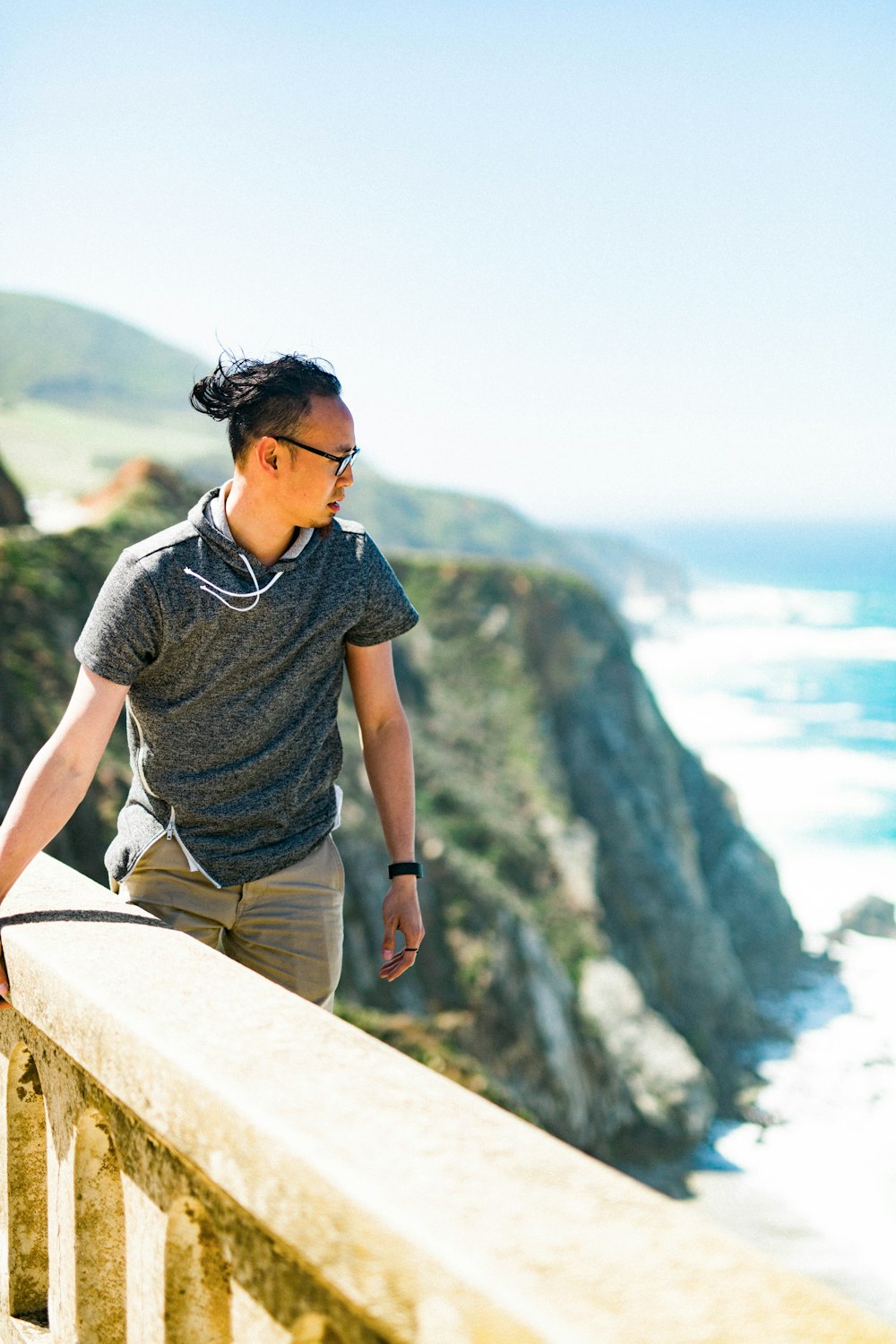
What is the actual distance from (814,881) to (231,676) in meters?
41.4

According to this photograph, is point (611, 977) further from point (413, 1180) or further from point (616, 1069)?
point (413, 1180)

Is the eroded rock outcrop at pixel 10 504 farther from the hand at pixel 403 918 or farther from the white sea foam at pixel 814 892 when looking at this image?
the hand at pixel 403 918

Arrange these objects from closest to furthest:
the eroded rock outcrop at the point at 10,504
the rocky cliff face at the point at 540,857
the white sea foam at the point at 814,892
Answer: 1. the rocky cliff face at the point at 540,857
2. the white sea foam at the point at 814,892
3. the eroded rock outcrop at the point at 10,504

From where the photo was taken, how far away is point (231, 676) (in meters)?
Result: 3.03

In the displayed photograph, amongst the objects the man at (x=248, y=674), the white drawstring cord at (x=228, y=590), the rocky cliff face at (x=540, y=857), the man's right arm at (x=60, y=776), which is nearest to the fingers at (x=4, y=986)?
the man's right arm at (x=60, y=776)

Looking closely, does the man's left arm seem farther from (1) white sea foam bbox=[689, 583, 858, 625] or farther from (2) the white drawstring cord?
(1) white sea foam bbox=[689, 583, 858, 625]

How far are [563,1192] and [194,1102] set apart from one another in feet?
1.85

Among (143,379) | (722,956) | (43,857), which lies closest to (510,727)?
(722,956)

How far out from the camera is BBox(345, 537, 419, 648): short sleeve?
319 centimetres

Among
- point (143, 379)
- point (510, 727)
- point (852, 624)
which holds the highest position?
point (143, 379)

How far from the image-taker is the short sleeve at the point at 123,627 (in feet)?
9.37

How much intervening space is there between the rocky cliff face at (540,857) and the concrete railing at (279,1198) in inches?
460

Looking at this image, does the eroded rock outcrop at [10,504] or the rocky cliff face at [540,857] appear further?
the eroded rock outcrop at [10,504]

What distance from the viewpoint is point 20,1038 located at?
248cm
